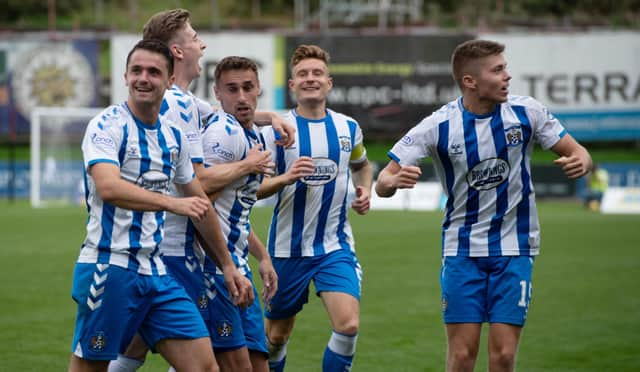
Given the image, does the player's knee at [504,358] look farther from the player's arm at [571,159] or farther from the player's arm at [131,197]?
the player's arm at [131,197]

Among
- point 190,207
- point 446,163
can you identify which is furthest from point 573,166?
point 190,207

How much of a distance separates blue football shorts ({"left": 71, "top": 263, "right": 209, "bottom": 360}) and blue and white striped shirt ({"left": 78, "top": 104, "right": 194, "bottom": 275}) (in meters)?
0.06

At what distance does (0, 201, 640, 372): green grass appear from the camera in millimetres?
8845

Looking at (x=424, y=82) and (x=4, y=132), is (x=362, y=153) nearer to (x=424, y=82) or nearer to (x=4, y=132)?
(x=424, y=82)

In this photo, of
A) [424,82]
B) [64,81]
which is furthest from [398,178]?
[64,81]

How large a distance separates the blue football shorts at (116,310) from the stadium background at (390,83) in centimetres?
836

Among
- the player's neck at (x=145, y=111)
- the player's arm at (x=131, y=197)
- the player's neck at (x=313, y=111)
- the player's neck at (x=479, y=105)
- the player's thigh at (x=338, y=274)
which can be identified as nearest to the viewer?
the player's arm at (x=131, y=197)

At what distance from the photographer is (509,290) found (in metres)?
6.28

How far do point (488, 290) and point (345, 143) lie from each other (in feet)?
5.46

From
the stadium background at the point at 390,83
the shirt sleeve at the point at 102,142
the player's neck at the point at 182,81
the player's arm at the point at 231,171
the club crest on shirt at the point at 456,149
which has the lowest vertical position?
the stadium background at the point at 390,83

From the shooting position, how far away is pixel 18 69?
37.2 metres

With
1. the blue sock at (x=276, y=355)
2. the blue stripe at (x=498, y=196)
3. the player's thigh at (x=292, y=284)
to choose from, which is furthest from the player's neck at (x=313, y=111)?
the blue sock at (x=276, y=355)

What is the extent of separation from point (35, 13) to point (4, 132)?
13.0m

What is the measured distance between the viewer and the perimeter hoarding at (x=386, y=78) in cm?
3597
